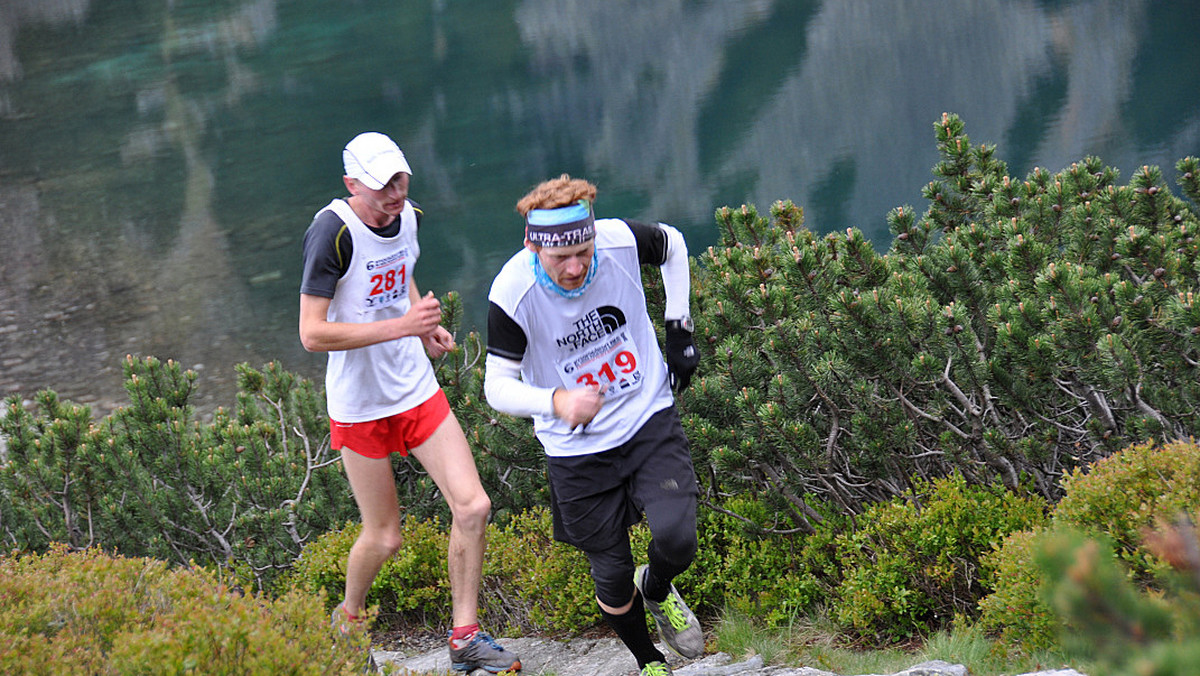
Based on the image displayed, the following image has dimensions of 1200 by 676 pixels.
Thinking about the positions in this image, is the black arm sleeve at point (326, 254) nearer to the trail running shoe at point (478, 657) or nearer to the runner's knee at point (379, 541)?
the runner's knee at point (379, 541)

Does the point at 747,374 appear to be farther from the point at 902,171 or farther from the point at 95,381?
the point at 902,171

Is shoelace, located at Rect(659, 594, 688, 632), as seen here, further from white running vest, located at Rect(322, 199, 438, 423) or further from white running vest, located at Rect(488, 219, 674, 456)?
white running vest, located at Rect(322, 199, 438, 423)

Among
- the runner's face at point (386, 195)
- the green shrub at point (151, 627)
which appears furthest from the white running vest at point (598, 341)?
the green shrub at point (151, 627)

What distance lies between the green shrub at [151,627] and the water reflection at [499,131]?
31.3 feet

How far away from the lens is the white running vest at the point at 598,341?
3916 millimetres

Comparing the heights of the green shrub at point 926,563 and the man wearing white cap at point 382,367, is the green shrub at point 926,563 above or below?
below

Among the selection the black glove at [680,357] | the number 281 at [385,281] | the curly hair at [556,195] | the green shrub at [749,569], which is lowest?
the green shrub at [749,569]

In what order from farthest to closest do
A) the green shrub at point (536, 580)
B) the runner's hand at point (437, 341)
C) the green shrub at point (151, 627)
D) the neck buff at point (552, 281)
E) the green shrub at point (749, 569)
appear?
the green shrub at point (536, 580) → the green shrub at point (749, 569) → the runner's hand at point (437, 341) → the neck buff at point (552, 281) → the green shrub at point (151, 627)

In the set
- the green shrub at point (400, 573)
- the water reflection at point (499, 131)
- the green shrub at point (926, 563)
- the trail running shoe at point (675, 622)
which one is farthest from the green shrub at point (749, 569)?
the water reflection at point (499, 131)

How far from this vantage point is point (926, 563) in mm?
4621

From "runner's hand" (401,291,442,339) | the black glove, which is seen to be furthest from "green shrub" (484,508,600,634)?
"runner's hand" (401,291,442,339)

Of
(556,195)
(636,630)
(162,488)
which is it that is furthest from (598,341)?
(162,488)

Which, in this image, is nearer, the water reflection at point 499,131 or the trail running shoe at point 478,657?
the trail running shoe at point 478,657

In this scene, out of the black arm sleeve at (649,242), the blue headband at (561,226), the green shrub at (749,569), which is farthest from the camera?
the green shrub at (749,569)
